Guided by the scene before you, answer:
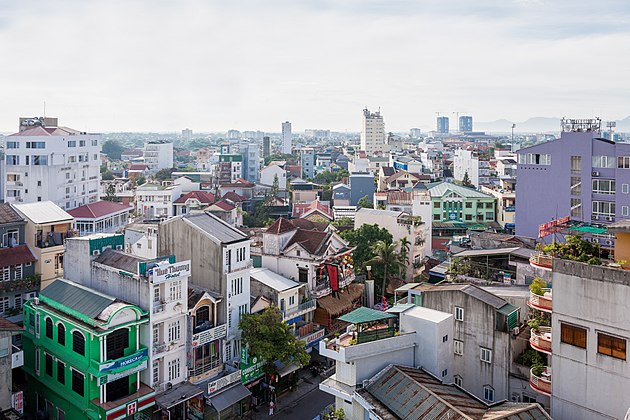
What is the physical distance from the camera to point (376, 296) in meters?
44.0

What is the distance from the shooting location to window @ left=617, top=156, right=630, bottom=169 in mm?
40775

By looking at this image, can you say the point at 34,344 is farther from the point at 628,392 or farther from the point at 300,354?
the point at 628,392

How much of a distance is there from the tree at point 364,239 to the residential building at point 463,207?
21.3 metres

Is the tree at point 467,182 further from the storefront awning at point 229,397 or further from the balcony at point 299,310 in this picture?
the storefront awning at point 229,397

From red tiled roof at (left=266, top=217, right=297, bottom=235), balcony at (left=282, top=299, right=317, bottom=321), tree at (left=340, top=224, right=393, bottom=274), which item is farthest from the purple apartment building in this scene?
balcony at (left=282, top=299, right=317, bottom=321)

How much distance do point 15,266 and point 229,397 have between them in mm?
14117

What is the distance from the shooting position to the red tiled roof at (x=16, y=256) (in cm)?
3102

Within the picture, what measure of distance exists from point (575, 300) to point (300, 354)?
48.8 ft

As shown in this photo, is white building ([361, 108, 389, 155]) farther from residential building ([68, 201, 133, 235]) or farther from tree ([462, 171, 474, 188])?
residential building ([68, 201, 133, 235])

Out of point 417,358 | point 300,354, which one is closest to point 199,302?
point 300,354

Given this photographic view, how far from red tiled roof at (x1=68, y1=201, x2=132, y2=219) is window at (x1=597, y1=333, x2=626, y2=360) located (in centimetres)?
4178

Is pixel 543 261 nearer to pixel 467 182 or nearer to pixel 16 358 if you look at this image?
pixel 16 358

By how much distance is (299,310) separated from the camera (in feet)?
116

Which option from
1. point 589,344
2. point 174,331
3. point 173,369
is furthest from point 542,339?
point 173,369
